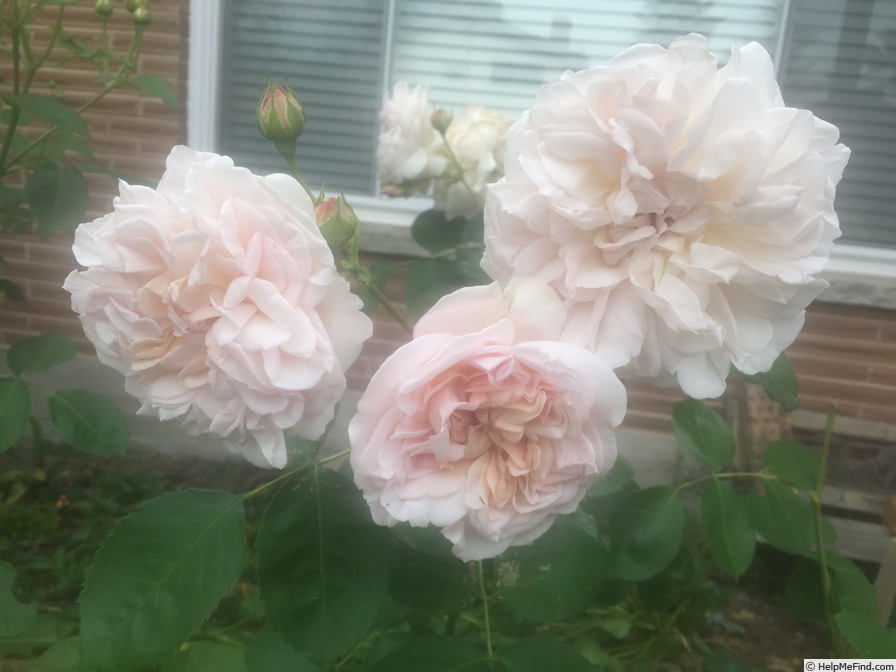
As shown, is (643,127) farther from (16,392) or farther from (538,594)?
(16,392)

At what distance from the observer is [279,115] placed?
524 millimetres

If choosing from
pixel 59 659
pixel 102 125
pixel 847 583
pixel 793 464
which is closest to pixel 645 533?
pixel 793 464

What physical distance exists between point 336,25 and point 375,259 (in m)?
0.67

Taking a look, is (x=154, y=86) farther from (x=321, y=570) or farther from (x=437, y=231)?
(x=321, y=570)

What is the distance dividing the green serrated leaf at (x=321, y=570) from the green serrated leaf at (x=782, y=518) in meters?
0.52

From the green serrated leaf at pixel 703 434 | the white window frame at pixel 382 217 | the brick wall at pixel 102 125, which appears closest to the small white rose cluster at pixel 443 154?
the green serrated leaf at pixel 703 434

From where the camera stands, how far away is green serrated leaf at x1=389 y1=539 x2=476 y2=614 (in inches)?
22.2

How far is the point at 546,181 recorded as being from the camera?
40 centimetres

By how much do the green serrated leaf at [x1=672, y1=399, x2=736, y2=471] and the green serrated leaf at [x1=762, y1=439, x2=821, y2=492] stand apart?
0.05 meters

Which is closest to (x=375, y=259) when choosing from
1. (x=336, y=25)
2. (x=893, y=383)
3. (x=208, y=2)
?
(x=336, y=25)

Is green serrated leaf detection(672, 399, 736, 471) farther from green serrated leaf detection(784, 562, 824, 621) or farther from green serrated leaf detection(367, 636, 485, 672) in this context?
green serrated leaf detection(367, 636, 485, 672)

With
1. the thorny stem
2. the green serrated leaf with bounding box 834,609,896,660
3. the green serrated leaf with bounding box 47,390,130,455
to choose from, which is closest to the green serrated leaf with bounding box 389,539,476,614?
the green serrated leaf with bounding box 834,609,896,660

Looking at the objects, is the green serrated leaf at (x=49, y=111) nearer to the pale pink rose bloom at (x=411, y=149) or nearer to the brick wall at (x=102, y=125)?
the pale pink rose bloom at (x=411, y=149)

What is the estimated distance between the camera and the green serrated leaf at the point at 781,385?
21.8 inches
